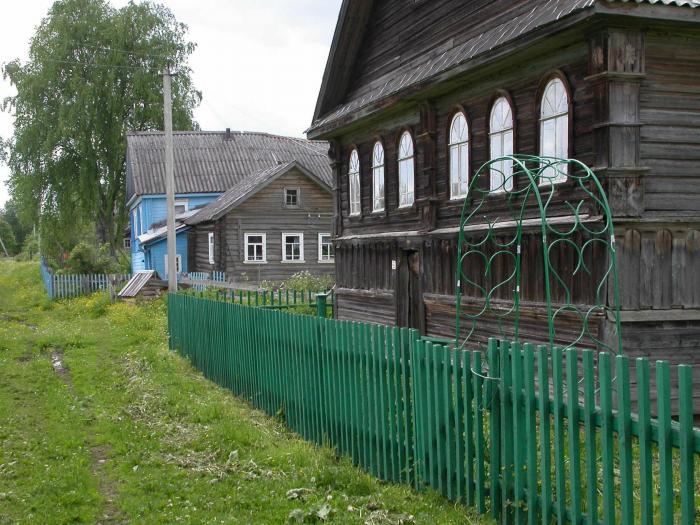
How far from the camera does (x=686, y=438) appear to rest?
3932 mm

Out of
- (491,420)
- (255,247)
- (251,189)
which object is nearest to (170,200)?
(251,189)

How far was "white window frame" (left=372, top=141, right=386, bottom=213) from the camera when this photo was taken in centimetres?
1558

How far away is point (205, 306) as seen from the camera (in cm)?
1319

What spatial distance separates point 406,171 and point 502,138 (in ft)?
11.2

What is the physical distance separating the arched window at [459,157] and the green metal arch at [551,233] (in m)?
0.50

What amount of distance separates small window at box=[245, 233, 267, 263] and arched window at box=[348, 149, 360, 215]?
17284 mm

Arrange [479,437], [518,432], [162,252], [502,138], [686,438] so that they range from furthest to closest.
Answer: [162,252] < [502,138] < [479,437] < [518,432] < [686,438]

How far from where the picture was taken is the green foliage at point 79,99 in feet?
142

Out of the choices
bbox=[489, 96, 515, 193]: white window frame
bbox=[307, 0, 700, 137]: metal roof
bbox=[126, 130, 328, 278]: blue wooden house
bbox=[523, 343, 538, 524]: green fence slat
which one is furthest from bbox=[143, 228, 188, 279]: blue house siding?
bbox=[523, 343, 538, 524]: green fence slat

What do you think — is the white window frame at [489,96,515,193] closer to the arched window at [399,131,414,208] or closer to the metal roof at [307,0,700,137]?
the metal roof at [307,0,700,137]

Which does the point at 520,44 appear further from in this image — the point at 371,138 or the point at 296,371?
the point at 371,138

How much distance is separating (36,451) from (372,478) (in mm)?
3591

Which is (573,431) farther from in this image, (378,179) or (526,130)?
(378,179)

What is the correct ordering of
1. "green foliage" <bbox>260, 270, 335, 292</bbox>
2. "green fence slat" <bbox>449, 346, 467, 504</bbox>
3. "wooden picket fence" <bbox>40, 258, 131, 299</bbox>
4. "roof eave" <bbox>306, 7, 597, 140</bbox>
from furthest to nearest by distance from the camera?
1. "wooden picket fence" <bbox>40, 258, 131, 299</bbox>
2. "green foliage" <bbox>260, 270, 335, 292</bbox>
3. "roof eave" <bbox>306, 7, 597, 140</bbox>
4. "green fence slat" <bbox>449, 346, 467, 504</bbox>
